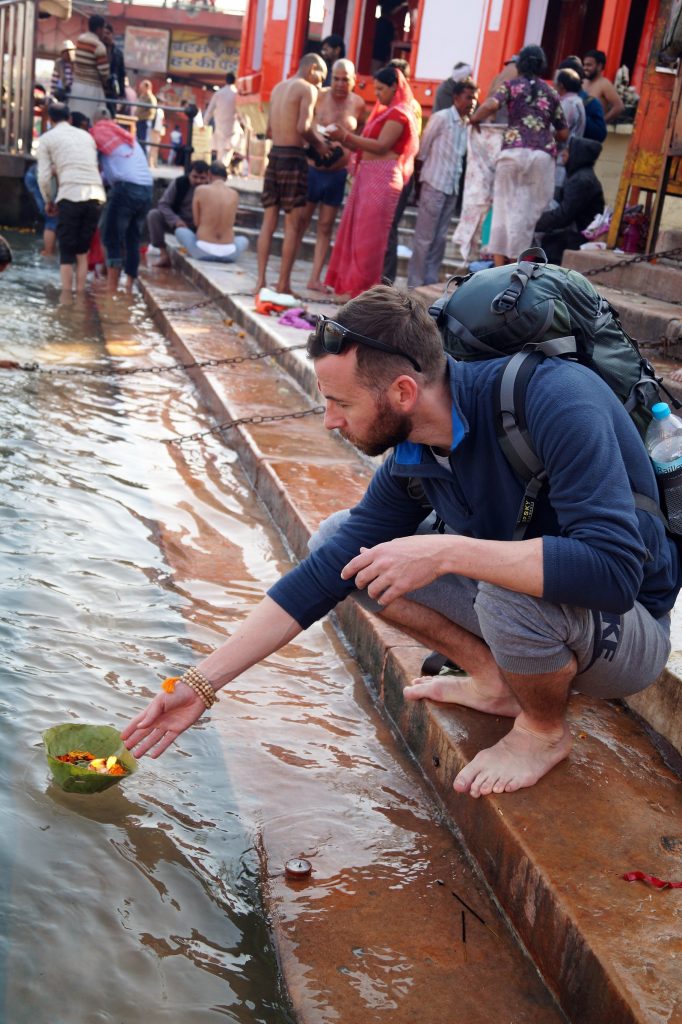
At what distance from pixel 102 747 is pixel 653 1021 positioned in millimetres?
1428

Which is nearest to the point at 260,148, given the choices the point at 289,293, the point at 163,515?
the point at 289,293

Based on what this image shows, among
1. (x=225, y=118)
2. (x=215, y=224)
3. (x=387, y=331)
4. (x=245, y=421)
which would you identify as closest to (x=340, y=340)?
(x=387, y=331)

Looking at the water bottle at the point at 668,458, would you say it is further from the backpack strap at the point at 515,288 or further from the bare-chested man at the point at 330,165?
the bare-chested man at the point at 330,165

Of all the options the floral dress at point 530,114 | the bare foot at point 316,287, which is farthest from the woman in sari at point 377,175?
the floral dress at point 530,114

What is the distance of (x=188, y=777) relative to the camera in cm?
272

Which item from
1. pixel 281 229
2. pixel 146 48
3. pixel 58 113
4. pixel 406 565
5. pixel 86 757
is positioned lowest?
pixel 86 757

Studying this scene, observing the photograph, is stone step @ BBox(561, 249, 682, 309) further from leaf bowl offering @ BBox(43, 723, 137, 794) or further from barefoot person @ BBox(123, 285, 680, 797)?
leaf bowl offering @ BBox(43, 723, 137, 794)

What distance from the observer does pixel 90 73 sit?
46.2 ft

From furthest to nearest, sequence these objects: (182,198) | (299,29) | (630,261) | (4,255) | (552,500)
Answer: (299,29) → (182,198) → (630,261) → (4,255) → (552,500)

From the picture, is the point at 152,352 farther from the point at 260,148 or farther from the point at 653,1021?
the point at 260,148

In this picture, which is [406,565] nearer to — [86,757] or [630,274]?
[86,757]

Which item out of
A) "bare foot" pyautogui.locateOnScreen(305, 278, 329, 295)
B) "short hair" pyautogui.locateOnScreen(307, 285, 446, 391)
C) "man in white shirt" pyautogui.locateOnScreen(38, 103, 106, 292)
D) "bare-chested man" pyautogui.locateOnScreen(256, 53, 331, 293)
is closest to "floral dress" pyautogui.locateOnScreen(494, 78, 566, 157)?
"bare-chested man" pyautogui.locateOnScreen(256, 53, 331, 293)

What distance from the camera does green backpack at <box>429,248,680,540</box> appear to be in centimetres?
223

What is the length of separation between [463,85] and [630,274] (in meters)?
2.83
